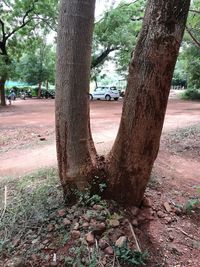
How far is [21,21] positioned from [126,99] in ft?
59.9

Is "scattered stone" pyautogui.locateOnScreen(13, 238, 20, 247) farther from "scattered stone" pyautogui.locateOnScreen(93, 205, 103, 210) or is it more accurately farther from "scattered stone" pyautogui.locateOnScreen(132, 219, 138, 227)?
"scattered stone" pyautogui.locateOnScreen(132, 219, 138, 227)

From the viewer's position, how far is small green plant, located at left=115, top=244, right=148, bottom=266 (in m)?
2.61

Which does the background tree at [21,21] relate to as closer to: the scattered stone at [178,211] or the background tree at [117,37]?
the background tree at [117,37]

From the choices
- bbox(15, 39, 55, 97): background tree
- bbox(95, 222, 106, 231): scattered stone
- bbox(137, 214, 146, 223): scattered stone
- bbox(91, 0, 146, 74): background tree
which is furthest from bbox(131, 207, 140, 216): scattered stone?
bbox(15, 39, 55, 97): background tree

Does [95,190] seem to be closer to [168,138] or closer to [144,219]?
[144,219]

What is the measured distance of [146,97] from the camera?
2725 mm

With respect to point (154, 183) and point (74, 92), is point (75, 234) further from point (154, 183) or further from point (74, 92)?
point (154, 183)

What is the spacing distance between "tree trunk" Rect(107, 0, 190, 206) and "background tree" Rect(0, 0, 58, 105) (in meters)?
16.5

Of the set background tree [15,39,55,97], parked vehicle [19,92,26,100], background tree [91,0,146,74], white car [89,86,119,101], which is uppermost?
background tree [91,0,146,74]

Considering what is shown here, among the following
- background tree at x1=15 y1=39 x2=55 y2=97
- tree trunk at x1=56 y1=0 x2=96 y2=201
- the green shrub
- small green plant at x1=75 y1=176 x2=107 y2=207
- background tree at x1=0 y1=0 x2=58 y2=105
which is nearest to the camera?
tree trunk at x1=56 y1=0 x2=96 y2=201

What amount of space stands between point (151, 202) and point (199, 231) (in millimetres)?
589

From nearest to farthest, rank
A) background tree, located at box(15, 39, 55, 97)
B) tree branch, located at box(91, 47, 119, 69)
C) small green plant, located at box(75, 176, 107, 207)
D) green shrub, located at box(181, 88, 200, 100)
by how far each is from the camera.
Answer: small green plant, located at box(75, 176, 107, 207)
tree branch, located at box(91, 47, 119, 69)
green shrub, located at box(181, 88, 200, 100)
background tree, located at box(15, 39, 55, 97)

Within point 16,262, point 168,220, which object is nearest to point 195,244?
point 168,220

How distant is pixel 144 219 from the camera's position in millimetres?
3170
